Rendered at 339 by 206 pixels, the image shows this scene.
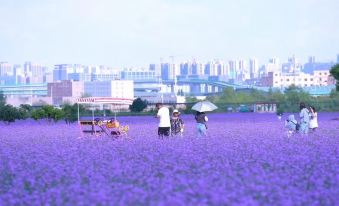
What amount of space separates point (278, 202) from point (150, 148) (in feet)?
29.3

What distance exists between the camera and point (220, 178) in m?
10.5

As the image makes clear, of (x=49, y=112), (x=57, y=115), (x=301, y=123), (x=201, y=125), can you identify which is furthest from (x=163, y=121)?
(x=49, y=112)

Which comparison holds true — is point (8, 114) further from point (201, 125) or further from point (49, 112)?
point (201, 125)

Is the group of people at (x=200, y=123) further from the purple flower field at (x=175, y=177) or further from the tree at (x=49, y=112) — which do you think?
the tree at (x=49, y=112)

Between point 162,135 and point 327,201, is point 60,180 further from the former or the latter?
point 162,135

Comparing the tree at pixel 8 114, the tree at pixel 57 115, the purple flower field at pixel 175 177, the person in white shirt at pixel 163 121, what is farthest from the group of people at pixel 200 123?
the tree at pixel 8 114

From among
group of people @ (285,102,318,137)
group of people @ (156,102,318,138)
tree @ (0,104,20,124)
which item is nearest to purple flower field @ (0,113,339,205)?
group of people @ (156,102,318,138)

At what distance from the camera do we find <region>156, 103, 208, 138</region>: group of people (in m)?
23.8

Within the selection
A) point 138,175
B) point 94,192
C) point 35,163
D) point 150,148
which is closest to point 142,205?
point 94,192

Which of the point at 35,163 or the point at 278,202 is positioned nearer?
the point at 278,202

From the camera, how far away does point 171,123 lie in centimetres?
2644

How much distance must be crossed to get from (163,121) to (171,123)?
8.25 feet

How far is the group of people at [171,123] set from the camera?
2381cm

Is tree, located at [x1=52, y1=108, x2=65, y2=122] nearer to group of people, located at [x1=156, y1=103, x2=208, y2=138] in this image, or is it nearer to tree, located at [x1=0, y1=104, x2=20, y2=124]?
tree, located at [x1=0, y1=104, x2=20, y2=124]
